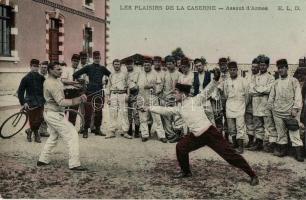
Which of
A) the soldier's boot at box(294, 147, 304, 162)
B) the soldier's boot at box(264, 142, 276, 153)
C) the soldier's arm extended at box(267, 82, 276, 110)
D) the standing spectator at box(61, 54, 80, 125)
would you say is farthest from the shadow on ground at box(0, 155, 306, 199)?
the standing spectator at box(61, 54, 80, 125)

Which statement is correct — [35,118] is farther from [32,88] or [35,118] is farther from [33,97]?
[32,88]

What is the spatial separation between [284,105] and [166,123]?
215 cm

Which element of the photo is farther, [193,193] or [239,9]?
[239,9]

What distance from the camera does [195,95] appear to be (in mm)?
6844

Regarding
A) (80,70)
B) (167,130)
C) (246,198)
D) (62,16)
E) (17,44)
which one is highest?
(62,16)

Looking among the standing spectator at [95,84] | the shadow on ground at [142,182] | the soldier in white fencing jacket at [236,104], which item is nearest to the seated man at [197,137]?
the shadow on ground at [142,182]

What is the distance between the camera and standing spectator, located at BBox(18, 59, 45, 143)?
6.55m

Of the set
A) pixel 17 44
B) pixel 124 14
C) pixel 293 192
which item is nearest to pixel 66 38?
pixel 17 44

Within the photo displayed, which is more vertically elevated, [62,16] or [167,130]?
[62,16]

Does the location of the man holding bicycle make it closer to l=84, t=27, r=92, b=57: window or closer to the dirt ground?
the dirt ground

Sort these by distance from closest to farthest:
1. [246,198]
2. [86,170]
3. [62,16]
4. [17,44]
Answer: [246,198] < [86,170] < [17,44] < [62,16]

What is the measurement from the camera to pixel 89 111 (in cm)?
741

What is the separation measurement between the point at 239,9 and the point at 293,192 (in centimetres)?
294

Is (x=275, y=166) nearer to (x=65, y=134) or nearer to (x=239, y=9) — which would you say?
(x=239, y=9)
